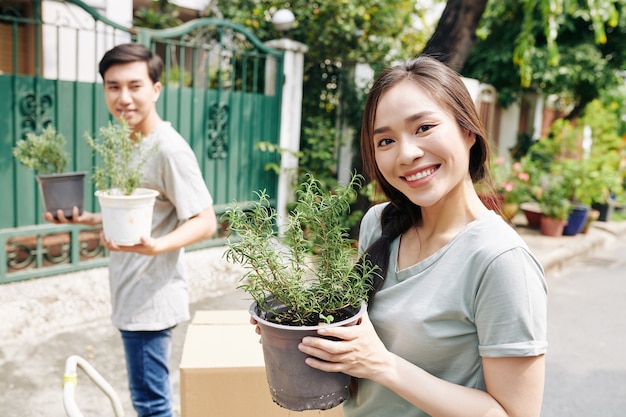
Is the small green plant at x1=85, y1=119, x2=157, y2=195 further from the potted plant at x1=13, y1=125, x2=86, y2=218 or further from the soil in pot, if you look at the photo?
the soil in pot

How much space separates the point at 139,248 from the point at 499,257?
4.55 feet

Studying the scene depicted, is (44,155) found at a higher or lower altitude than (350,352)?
higher

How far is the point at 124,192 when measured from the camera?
7.03 feet

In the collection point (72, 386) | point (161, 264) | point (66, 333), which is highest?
point (161, 264)

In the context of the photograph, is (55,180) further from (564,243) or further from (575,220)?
(575,220)

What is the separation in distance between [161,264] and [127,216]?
288 mm

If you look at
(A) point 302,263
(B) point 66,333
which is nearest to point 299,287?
(A) point 302,263

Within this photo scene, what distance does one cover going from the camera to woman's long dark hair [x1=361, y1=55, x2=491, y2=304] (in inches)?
51.8

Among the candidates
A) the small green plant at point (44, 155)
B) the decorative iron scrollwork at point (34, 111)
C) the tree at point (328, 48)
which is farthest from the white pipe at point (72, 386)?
the tree at point (328, 48)

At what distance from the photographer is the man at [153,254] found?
2221 millimetres

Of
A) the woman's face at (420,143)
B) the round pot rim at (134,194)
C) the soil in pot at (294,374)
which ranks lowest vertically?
the soil in pot at (294,374)

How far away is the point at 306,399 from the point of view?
1.21m

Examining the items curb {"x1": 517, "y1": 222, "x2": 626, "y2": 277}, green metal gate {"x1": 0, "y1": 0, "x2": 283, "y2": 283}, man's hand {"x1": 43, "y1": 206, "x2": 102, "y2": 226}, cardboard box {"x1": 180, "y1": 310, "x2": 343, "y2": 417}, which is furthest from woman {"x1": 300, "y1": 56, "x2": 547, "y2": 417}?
curb {"x1": 517, "y1": 222, "x2": 626, "y2": 277}

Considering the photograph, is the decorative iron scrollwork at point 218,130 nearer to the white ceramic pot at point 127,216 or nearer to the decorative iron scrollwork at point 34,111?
the decorative iron scrollwork at point 34,111
